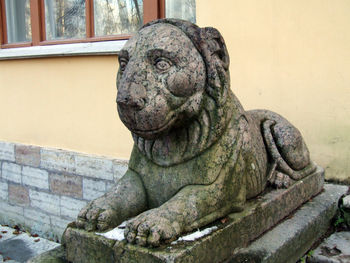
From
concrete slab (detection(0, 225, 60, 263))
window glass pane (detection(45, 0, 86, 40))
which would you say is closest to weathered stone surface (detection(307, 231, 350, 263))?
concrete slab (detection(0, 225, 60, 263))

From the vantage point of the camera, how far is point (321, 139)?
10.7ft

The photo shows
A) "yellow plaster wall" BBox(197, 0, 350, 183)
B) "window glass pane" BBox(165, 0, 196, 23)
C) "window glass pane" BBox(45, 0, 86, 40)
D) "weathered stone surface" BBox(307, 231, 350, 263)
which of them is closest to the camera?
"weathered stone surface" BBox(307, 231, 350, 263)

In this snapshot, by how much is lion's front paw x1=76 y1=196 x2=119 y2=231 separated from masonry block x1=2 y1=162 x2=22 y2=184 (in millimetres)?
3585

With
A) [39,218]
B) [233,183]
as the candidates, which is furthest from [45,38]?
[233,183]

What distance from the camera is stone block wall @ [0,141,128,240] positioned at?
14.8ft

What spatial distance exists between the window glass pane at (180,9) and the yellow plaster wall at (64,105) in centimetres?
74

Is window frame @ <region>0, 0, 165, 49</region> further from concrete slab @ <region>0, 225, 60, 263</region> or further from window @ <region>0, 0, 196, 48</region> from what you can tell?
concrete slab @ <region>0, 225, 60, 263</region>

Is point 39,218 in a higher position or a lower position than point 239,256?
lower

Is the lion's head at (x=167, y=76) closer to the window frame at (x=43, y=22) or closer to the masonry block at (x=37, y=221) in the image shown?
the window frame at (x=43, y=22)

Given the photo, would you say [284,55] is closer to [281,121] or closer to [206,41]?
[281,121]

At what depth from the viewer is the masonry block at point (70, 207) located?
187 inches

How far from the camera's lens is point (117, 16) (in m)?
4.59

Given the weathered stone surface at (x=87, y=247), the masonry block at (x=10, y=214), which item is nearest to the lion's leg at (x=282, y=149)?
the weathered stone surface at (x=87, y=247)

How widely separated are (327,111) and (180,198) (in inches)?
70.7
